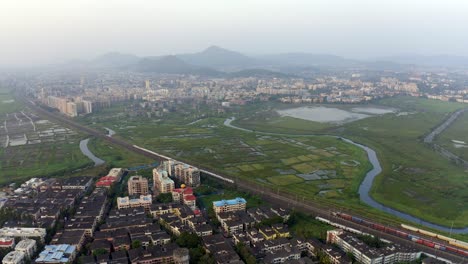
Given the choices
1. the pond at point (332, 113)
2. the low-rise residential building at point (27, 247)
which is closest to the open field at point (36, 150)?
the low-rise residential building at point (27, 247)

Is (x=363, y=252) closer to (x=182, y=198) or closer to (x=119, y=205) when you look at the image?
(x=182, y=198)

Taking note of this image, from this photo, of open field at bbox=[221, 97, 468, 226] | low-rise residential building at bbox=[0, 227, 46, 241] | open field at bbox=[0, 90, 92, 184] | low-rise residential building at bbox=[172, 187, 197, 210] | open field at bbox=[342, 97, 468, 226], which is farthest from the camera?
open field at bbox=[0, 90, 92, 184]

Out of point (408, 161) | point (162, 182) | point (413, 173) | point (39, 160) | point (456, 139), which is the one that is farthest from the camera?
point (456, 139)

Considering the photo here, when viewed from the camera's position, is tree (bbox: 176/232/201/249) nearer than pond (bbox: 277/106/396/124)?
Yes

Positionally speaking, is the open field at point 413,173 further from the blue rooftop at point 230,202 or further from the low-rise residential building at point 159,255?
the low-rise residential building at point 159,255

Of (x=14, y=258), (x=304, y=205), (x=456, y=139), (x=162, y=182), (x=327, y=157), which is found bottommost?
(x=304, y=205)

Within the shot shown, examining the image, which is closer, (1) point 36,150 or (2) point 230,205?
(2) point 230,205

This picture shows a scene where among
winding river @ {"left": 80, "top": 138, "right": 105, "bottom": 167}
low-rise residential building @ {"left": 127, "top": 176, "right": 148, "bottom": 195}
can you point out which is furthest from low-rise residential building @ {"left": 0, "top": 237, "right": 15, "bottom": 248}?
winding river @ {"left": 80, "top": 138, "right": 105, "bottom": 167}

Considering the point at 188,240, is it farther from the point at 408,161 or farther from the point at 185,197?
the point at 408,161

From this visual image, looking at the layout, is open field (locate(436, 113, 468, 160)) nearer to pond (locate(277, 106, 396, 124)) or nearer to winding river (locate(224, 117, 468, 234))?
winding river (locate(224, 117, 468, 234))

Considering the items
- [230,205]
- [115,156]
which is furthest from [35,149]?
[230,205]

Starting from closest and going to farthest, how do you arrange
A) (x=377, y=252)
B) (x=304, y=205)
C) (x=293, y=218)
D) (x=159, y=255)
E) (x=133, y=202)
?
(x=159, y=255)
(x=377, y=252)
(x=293, y=218)
(x=133, y=202)
(x=304, y=205)

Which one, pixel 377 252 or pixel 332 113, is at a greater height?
pixel 332 113
